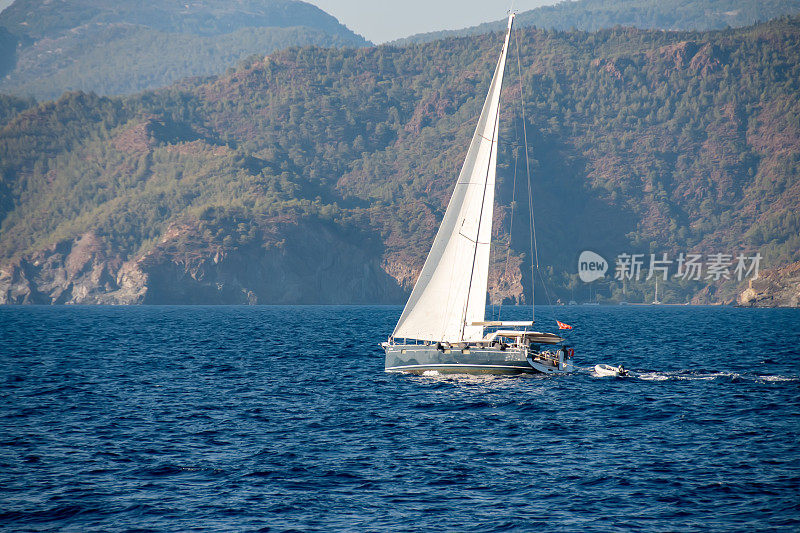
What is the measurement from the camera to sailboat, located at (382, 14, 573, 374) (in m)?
46.4

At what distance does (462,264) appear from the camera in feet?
155

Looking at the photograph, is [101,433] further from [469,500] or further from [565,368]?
[565,368]

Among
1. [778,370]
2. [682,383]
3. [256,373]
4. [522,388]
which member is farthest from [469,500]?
[778,370]

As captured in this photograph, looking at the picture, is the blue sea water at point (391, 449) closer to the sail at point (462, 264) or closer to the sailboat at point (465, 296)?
the sailboat at point (465, 296)

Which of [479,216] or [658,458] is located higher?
[479,216]

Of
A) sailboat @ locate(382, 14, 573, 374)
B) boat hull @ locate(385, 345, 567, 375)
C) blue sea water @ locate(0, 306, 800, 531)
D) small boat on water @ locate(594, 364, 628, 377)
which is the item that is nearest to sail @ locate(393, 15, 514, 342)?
sailboat @ locate(382, 14, 573, 374)

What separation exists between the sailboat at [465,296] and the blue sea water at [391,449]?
142 centimetres

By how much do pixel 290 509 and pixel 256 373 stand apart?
30.4m

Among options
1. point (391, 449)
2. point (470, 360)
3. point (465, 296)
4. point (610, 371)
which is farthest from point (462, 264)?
point (391, 449)

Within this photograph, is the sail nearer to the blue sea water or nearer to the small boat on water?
the blue sea water

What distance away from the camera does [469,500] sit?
25.2 m

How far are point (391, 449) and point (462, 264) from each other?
1719 centimetres

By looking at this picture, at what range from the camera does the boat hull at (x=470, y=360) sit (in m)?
46.3

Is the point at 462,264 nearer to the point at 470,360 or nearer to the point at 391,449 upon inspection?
the point at 470,360
